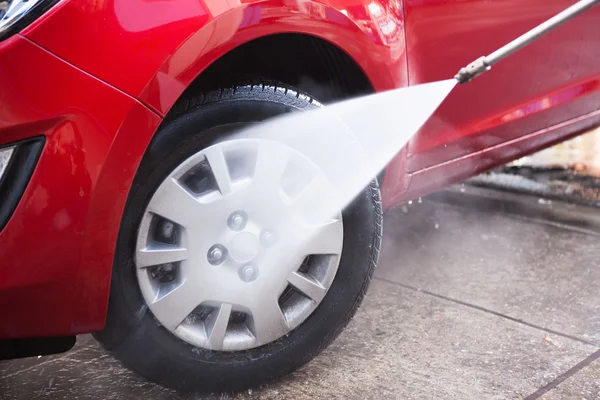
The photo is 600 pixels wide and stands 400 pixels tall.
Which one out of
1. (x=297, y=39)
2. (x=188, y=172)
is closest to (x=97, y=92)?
(x=188, y=172)

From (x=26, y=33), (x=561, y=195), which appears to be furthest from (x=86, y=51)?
(x=561, y=195)

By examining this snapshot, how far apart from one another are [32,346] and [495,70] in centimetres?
185

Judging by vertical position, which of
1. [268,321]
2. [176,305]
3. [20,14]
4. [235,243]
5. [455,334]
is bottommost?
[455,334]

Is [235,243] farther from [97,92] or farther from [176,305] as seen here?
[97,92]

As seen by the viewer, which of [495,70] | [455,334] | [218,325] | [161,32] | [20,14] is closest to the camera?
[20,14]

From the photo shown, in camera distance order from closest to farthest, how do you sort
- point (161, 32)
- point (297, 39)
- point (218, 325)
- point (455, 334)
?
point (161, 32)
point (218, 325)
point (297, 39)
point (455, 334)

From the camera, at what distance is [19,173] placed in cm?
163

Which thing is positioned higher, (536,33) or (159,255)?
(536,33)

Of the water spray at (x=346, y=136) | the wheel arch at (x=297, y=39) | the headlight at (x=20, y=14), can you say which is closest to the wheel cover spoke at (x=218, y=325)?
the water spray at (x=346, y=136)

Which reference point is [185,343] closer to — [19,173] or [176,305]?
[176,305]

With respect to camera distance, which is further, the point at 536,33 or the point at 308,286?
the point at 536,33

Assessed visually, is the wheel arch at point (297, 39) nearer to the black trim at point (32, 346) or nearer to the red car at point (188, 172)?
the red car at point (188, 172)

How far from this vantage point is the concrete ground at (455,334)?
84.6 inches

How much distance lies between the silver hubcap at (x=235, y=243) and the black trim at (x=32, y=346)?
9.4 inches
